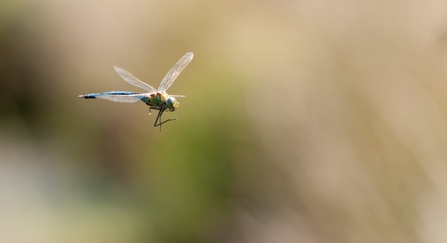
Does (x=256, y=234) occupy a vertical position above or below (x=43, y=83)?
below

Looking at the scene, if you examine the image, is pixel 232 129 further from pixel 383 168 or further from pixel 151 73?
pixel 383 168

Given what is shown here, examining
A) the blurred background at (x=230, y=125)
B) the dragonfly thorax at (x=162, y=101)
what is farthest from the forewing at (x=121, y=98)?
the blurred background at (x=230, y=125)

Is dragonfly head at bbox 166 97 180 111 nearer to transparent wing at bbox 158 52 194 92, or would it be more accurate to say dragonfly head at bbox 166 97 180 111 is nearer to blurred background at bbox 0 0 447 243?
transparent wing at bbox 158 52 194 92

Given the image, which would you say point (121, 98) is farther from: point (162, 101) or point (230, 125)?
point (230, 125)

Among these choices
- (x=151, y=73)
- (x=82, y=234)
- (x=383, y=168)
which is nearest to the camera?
(x=383, y=168)

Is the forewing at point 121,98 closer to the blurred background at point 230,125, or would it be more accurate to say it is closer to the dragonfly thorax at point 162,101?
the dragonfly thorax at point 162,101

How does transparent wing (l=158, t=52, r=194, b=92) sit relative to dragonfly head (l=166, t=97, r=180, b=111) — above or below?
above

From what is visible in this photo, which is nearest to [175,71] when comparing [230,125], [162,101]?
[162,101]

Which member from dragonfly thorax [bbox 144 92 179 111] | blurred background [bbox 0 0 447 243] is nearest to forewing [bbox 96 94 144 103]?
dragonfly thorax [bbox 144 92 179 111]

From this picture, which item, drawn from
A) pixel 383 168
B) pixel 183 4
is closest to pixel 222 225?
pixel 383 168
